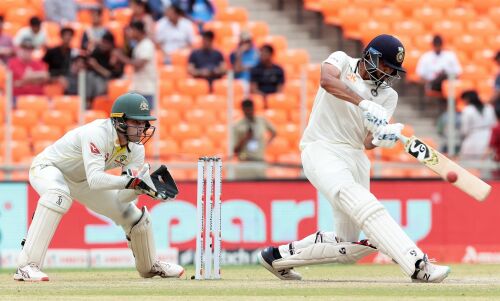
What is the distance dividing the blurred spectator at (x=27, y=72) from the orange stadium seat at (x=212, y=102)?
6.21 feet

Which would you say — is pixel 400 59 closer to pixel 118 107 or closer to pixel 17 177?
pixel 118 107

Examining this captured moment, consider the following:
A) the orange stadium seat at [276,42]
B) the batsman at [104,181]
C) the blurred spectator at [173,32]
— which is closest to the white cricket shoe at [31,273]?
the batsman at [104,181]

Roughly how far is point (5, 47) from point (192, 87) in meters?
2.47

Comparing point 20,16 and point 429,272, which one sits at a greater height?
point 20,16

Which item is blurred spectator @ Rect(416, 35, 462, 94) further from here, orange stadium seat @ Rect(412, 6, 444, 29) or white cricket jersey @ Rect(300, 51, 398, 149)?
white cricket jersey @ Rect(300, 51, 398, 149)

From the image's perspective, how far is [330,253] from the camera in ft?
33.5

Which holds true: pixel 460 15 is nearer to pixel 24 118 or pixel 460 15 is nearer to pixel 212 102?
pixel 212 102

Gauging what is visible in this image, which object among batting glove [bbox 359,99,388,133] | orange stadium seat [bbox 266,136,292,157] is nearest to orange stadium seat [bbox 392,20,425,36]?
orange stadium seat [bbox 266,136,292,157]

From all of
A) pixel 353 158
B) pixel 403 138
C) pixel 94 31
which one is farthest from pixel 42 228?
pixel 94 31

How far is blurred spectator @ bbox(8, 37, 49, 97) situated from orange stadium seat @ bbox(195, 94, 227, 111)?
1893 millimetres

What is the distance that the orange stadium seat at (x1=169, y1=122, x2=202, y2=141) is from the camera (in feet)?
53.9

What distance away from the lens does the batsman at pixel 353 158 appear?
9.77 m

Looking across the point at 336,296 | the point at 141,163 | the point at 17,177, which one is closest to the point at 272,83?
the point at 17,177

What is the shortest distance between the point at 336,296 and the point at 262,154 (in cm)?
708
